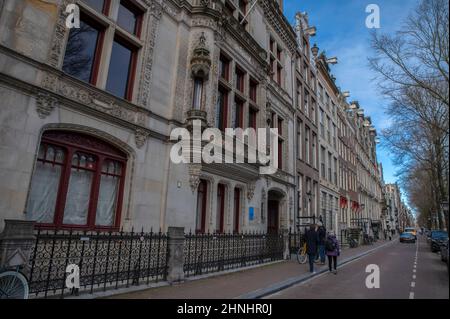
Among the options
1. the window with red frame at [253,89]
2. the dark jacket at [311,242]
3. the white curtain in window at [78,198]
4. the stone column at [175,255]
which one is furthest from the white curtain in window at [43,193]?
the window with red frame at [253,89]

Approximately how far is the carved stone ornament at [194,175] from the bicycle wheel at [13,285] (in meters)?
7.10

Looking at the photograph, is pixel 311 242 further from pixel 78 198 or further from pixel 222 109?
pixel 78 198

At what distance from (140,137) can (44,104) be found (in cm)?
329

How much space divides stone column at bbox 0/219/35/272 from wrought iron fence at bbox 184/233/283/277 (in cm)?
506

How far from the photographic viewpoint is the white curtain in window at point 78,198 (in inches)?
336

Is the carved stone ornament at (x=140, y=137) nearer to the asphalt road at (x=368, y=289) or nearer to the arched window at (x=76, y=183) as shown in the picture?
the arched window at (x=76, y=183)

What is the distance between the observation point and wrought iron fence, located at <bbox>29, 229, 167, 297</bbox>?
6.84 metres

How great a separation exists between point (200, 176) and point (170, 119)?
2861mm

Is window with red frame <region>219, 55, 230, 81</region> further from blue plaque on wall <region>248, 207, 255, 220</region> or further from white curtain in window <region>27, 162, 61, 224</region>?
white curtain in window <region>27, 162, 61, 224</region>

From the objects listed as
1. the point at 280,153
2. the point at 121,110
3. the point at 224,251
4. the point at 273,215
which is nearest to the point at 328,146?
the point at 280,153

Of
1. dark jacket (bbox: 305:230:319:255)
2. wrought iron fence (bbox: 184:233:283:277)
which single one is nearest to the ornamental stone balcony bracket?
wrought iron fence (bbox: 184:233:283:277)

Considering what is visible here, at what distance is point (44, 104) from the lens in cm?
782
